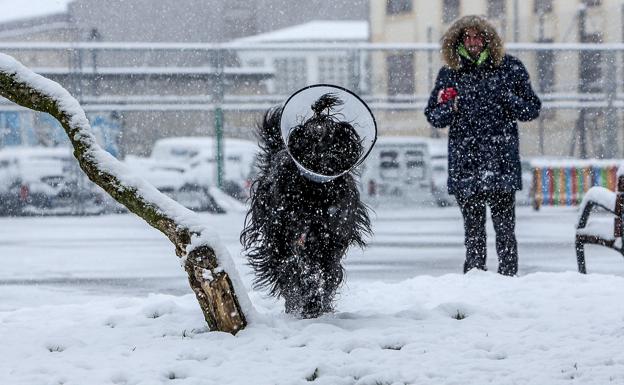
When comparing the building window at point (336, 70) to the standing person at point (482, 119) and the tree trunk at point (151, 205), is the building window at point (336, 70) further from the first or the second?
the tree trunk at point (151, 205)

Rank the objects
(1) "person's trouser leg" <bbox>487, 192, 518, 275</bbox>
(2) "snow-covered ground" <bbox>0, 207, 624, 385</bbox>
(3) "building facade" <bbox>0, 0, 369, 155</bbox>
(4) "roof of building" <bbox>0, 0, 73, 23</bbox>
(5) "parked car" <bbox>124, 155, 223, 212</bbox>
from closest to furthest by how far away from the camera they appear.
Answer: (2) "snow-covered ground" <bbox>0, 207, 624, 385</bbox>
(1) "person's trouser leg" <bbox>487, 192, 518, 275</bbox>
(3) "building facade" <bbox>0, 0, 369, 155</bbox>
(5) "parked car" <bbox>124, 155, 223, 212</bbox>
(4) "roof of building" <bbox>0, 0, 73, 23</bbox>

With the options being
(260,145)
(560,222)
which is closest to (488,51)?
(260,145)

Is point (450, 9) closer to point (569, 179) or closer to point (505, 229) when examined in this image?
point (569, 179)

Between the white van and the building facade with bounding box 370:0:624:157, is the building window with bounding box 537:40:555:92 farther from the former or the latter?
→ the white van

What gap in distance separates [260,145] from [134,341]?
1.19 metres

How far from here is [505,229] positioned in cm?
679

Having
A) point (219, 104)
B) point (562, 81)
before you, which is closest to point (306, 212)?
point (219, 104)

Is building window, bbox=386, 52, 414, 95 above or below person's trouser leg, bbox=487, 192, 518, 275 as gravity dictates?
above

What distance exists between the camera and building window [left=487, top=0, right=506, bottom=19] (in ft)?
115

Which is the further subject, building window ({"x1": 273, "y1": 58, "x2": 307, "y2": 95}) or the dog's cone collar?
building window ({"x1": 273, "y1": 58, "x2": 307, "y2": 95})

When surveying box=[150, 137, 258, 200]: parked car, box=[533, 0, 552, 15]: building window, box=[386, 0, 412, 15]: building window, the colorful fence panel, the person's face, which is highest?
box=[386, 0, 412, 15]: building window

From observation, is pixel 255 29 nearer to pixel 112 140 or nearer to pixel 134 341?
pixel 112 140

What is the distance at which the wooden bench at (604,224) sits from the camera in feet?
20.8

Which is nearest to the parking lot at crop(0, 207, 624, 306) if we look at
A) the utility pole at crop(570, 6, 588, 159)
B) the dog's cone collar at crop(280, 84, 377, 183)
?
the utility pole at crop(570, 6, 588, 159)
